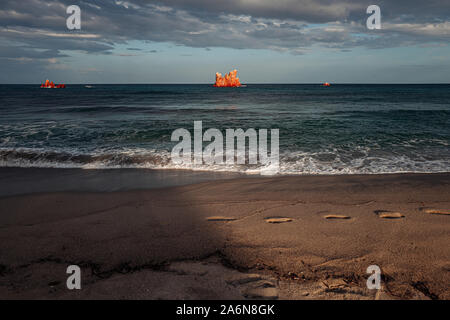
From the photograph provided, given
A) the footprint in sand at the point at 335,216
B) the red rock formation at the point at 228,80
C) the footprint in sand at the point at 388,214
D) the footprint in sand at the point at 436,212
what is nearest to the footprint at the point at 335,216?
the footprint in sand at the point at 335,216

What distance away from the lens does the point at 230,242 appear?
336cm

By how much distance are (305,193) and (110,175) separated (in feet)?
16.5

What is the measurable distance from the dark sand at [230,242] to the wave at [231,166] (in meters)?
1.50

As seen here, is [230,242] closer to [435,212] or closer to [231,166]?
[435,212]

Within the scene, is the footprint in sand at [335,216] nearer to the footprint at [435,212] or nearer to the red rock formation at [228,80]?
the footprint at [435,212]

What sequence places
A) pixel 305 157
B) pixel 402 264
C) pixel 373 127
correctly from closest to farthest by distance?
pixel 402 264 → pixel 305 157 → pixel 373 127

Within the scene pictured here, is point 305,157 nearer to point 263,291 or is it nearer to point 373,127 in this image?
point 263,291

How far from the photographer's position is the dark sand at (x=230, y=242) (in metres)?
2.53

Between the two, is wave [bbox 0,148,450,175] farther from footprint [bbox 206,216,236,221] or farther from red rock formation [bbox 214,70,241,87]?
red rock formation [bbox 214,70,241,87]

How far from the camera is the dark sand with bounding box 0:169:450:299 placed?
2.53 meters

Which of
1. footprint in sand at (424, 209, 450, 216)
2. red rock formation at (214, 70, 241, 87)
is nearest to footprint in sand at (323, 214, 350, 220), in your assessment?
footprint in sand at (424, 209, 450, 216)

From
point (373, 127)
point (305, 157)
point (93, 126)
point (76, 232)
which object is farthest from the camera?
point (93, 126)
